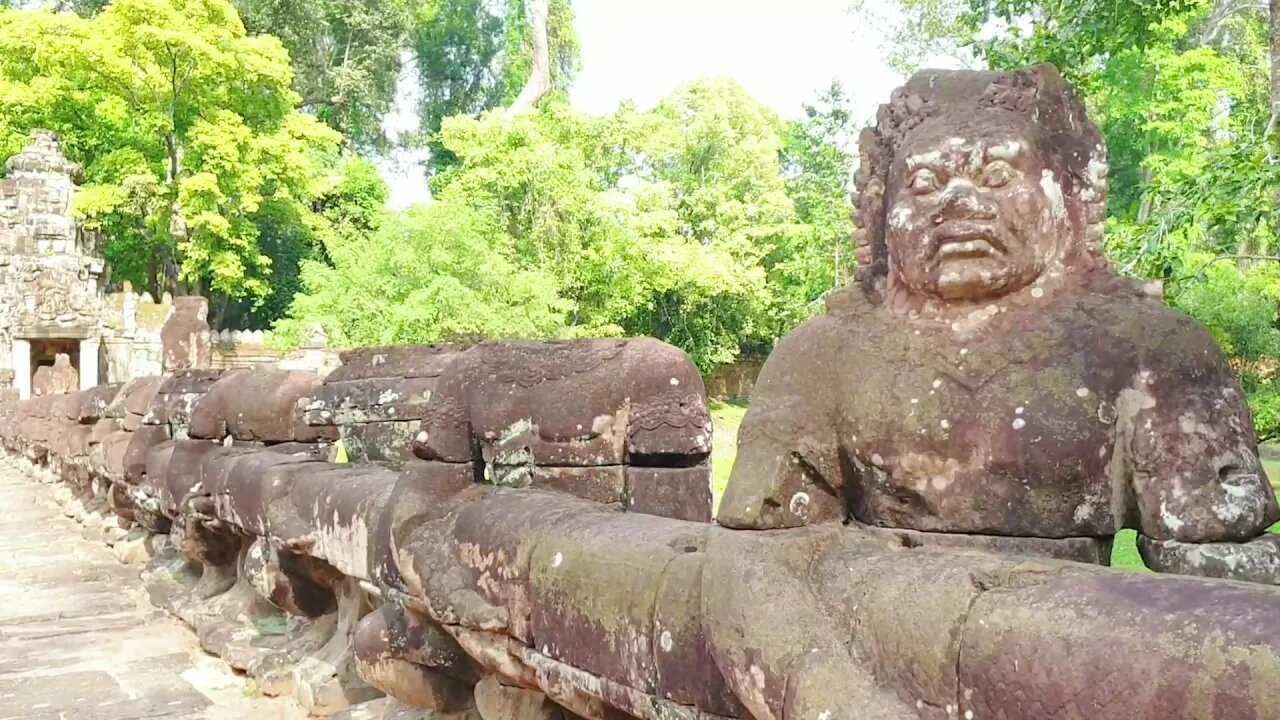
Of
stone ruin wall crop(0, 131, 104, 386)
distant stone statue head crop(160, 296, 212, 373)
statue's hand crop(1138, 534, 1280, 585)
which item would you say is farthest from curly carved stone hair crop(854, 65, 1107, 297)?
stone ruin wall crop(0, 131, 104, 386)

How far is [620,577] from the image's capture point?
2.24 metres

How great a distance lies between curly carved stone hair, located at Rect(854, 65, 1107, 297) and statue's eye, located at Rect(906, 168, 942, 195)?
13 cm

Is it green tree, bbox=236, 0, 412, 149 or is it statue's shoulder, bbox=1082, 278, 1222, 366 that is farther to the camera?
green tree, bbox=236, 0, 412, 149

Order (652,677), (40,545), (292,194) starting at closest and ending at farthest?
(652,677)
(40,545)
(292,194)

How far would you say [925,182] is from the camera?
202cm

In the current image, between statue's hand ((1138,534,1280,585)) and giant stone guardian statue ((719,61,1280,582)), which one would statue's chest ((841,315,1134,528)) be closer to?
giant stone guardian statue ((719,61,1280,582))

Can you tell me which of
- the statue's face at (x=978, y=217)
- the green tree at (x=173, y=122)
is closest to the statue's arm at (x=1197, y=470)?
the statue's face at (x=978, y=217)

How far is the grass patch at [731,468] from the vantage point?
6.89 metres

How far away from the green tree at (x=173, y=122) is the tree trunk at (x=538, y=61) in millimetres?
6613

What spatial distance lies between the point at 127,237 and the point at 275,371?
31.1 m

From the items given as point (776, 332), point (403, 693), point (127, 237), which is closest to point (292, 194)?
point (127, 237)

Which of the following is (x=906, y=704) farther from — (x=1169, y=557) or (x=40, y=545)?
(x=40, y=545)

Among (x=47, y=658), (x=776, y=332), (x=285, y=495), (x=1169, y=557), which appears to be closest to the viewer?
(x=1169, y=557)

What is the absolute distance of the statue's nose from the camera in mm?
1964
